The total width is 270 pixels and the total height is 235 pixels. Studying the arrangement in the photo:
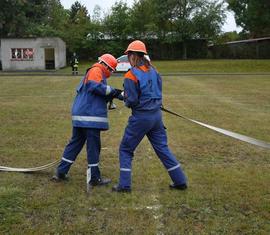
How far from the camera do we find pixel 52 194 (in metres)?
6.07

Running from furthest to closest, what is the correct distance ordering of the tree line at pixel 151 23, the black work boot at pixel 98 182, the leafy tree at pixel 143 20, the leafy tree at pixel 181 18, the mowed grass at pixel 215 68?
the leafy tree at pixel 181 18 < the leafy tree at pixel 143 20 < the tree line at pixel 151 23 < the mowed grass at pixel 215 68 < the black work boot at pixel 98 182

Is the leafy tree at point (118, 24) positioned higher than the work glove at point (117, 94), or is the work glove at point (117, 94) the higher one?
the leafy tree at point (118, 24)

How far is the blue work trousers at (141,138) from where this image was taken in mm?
5992

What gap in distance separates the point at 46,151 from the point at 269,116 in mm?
6914

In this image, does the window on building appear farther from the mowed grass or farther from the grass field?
the grass field

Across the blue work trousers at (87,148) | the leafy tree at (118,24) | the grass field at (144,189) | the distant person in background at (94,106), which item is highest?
the leafy tree at (118,24)

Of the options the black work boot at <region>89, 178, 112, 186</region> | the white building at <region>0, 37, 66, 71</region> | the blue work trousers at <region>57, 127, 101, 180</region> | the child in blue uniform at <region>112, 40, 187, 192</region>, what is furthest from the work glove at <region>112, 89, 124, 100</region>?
the white building at <region>0, 37, 66, 71</region>

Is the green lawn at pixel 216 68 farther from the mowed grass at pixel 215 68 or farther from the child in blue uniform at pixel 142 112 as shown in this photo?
the child in blue uniform at pixel 142 112

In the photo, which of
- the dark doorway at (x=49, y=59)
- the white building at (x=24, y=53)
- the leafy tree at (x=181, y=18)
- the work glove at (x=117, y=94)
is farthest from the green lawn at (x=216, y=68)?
the work glove at (x=117, y=94)

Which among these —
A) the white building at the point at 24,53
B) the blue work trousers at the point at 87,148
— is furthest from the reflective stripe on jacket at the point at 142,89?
the white building at the point at 24,53

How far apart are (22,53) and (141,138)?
3517cm

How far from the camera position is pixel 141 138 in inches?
240

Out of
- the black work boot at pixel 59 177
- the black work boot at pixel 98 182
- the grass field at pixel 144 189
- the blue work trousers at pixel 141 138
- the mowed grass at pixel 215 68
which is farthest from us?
the mowed grass at pixel 215 68

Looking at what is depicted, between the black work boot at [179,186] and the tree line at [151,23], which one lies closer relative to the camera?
the black work boot at [179,186]
